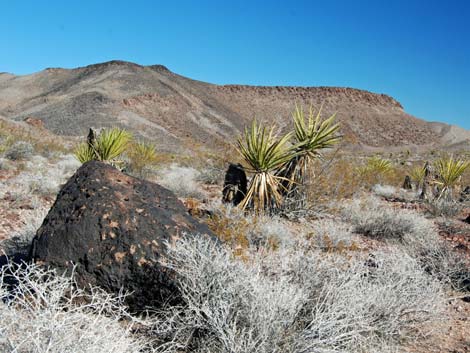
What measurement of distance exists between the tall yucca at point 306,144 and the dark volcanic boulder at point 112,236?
4340 millimetres

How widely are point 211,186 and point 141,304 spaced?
954cm

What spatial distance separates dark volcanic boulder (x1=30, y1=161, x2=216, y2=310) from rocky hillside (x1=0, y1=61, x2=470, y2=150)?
23.8 metres

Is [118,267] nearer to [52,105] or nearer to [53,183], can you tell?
[53,183]

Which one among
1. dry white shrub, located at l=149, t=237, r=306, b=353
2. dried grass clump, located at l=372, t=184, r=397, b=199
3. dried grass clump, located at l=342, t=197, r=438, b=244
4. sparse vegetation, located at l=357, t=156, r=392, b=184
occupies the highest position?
sparse vegetation, located at l=357, t=156, r=392, b=184

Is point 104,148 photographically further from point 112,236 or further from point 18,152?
point 112,236

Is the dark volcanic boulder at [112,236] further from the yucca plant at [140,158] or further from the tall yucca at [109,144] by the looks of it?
the yucca plant at [140,158]

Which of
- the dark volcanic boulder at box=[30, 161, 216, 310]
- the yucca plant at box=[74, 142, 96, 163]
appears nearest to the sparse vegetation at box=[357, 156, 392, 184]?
the yucca plant at box=[74, 142, 96, 163]

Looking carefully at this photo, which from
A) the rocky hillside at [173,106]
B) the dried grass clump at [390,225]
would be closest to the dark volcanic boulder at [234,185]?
the dried grass clump at [390,225]

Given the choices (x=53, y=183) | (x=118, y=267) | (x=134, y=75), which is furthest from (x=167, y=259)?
(x=134, y=75)

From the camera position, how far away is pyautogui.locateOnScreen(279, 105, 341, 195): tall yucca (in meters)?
8.22

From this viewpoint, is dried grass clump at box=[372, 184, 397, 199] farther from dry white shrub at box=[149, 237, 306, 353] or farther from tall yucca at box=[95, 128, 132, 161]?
dry white shrub at box=[149, 237, 306, 353]

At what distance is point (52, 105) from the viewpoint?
4825 cm

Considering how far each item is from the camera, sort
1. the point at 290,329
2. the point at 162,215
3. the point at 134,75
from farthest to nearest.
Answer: the point at 134,75 → the point at 162,215 → the point at 290,329

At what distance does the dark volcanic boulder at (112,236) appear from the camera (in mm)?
3531
